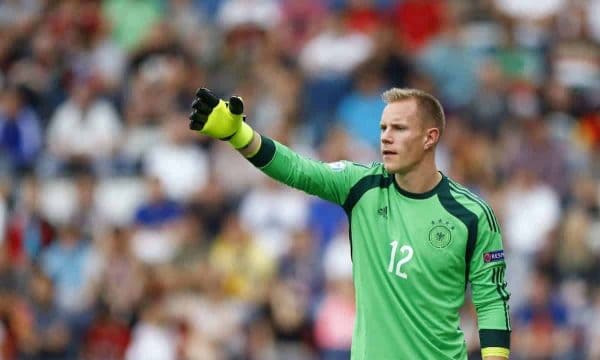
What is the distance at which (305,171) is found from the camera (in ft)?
24.2

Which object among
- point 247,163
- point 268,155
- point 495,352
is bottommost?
point 495,352

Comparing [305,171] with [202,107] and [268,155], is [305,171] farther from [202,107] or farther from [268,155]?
[202,107]

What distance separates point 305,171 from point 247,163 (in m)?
8.62

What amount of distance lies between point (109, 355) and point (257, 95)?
407 cm

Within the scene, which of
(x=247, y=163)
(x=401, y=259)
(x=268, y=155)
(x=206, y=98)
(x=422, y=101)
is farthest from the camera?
(x=247, y=163)

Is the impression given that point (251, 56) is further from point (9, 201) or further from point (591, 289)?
point (591, 289)

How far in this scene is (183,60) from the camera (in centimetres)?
1722

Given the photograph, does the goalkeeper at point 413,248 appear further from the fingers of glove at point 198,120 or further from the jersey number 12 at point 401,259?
the fingers of glove at point 198,120

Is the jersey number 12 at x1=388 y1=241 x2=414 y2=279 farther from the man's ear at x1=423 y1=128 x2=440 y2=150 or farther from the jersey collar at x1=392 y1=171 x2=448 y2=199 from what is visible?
the man's ear at x1=423 y1=128 x2=440 y2=150

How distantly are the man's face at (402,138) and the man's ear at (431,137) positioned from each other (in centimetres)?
3

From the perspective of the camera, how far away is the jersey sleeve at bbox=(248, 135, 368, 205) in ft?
24.0

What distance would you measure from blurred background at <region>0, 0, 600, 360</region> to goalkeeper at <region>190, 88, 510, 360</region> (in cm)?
557

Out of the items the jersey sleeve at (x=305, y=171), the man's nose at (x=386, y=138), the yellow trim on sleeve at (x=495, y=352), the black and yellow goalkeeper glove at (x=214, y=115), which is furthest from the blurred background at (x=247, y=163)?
the black and yellow goalkeeper glove at (x=214, y=115)

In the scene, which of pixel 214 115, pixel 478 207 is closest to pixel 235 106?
pixel 214 115
